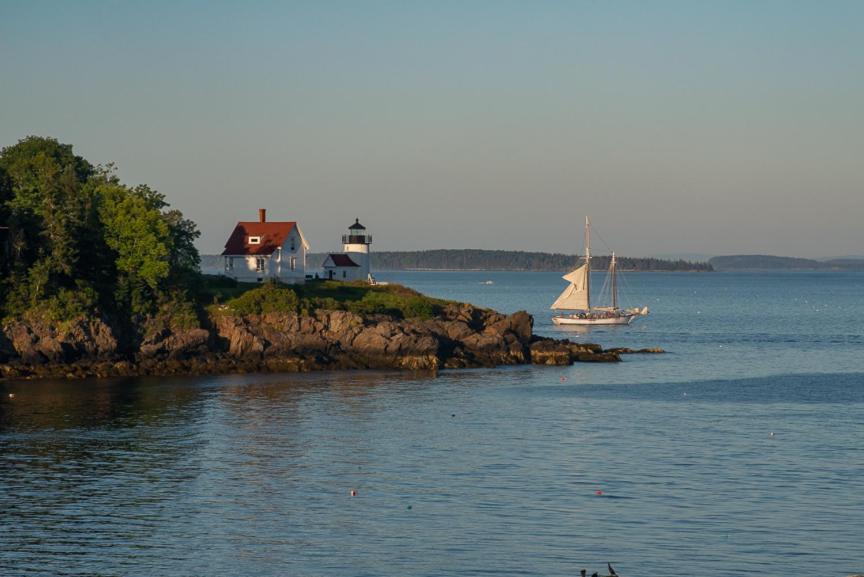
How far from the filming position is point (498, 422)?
205ft

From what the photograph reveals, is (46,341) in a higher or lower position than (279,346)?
higher

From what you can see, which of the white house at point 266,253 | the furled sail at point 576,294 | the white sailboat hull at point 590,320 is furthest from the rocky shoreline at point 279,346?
the furled sail at point 576,294

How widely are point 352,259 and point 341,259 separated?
2.26m

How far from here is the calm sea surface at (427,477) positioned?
35.6 m

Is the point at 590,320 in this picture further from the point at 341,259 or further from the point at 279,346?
the point at 279,346

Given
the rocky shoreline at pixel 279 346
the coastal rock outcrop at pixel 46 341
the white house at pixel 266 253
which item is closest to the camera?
the coastal rock outcrop at pixel 46 341

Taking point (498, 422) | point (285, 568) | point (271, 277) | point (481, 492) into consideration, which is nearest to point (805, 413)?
point (498, 422)

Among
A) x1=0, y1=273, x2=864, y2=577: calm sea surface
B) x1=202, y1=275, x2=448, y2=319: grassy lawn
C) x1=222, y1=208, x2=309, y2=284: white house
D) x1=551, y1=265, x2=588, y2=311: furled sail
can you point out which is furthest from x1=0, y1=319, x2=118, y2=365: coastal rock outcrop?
x1=551, y1=265, x2=588, y2=311: furled sail

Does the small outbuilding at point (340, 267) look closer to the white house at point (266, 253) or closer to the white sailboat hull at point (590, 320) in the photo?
the white house at point (266, 253)

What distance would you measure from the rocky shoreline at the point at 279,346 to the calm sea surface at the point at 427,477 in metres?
4.91

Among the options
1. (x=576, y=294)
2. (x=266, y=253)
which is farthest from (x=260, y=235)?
(x=576, y=294)

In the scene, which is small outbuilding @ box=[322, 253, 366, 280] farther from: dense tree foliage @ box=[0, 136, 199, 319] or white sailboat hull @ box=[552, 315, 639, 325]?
white sailboat hull @ box=[552, 315, 639, 325]

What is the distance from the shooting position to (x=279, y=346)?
88125mm

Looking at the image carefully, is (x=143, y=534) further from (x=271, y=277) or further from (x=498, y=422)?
(x=271, y=277)
